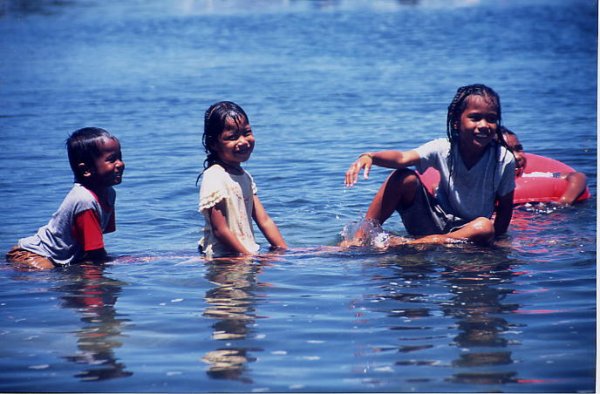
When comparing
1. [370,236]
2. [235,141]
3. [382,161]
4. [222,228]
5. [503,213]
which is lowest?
[370,236]

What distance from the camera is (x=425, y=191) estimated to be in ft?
21.4

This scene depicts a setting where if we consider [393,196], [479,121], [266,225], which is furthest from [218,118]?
[479,121]

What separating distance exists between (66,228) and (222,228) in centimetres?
93

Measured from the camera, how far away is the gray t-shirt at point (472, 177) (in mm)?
6488

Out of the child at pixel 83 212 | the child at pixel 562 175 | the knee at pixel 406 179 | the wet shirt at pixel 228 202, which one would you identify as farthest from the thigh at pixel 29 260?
the child at pixel 562 175

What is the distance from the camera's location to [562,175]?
814 cm

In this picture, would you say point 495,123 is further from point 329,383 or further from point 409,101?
point 409,101

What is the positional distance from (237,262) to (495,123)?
5.93 ft

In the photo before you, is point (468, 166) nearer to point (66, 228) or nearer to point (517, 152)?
point (517, 152)

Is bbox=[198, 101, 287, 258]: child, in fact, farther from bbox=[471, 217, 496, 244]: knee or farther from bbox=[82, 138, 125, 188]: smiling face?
bbox=[471, 217, 496, 244]: knee

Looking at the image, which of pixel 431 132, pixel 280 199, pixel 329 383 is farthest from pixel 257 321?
pixel 431 132

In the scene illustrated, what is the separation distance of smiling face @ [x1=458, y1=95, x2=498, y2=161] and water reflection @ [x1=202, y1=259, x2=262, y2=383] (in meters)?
1.54

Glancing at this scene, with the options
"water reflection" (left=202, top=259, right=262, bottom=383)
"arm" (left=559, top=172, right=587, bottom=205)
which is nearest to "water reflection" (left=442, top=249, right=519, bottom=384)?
"water reflection" (left=202, top=259, right=262, bottom=383)

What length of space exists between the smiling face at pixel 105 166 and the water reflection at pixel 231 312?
2.61 ft
